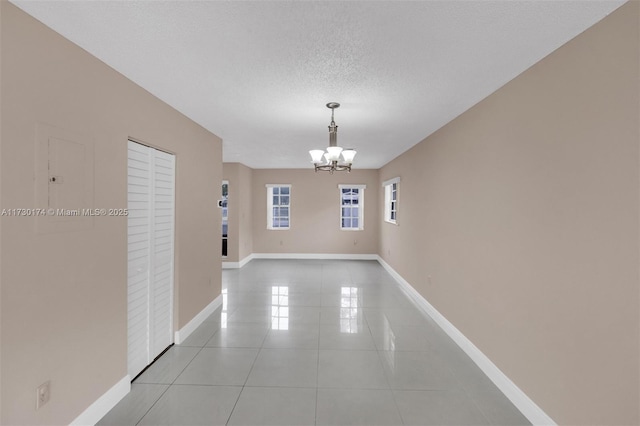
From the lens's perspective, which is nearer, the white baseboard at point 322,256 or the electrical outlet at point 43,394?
the electrical outlet at point 43,394

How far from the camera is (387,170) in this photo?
7.02 metres

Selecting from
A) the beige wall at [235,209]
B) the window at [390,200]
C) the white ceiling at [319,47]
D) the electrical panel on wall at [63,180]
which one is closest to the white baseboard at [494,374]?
the white ceiling at [319,47]

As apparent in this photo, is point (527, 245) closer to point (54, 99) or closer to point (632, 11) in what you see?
point (632, 11)

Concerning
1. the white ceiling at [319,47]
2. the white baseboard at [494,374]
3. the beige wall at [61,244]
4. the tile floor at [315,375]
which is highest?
the white ceiling at [319,47]

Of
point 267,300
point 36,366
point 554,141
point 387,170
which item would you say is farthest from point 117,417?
point 387,170

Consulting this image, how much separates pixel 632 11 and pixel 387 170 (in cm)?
561

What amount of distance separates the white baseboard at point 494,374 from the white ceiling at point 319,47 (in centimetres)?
231

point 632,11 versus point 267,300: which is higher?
point 632,11

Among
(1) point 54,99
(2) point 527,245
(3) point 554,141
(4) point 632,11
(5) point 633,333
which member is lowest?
(5) point 633,333

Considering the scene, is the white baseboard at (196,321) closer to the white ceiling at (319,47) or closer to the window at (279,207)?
the white ceiling at (319,47)

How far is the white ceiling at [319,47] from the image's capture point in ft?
4.94

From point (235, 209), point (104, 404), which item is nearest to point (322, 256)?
point (235, 209)

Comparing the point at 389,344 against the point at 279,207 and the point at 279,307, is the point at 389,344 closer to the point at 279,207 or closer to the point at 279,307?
the point at 279,307

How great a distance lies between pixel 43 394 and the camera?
1.65 m
